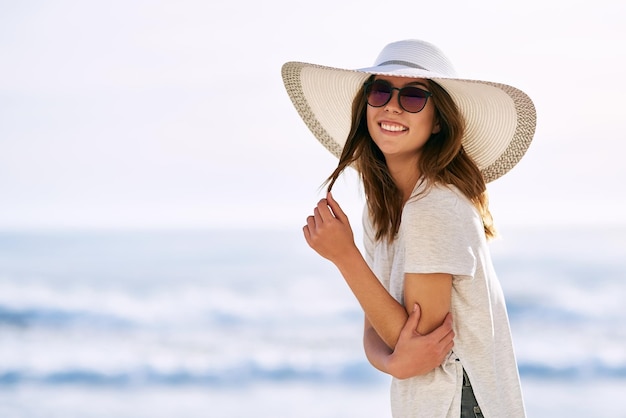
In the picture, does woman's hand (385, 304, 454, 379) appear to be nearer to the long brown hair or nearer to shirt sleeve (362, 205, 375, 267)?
the long brown hair

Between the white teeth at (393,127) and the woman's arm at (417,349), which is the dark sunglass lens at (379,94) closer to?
the white teeth at (393,127)

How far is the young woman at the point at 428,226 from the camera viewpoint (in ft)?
7.87

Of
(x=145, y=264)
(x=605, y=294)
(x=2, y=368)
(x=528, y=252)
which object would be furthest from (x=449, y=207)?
(x=145, y=264)

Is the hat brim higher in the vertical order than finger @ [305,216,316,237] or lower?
higher

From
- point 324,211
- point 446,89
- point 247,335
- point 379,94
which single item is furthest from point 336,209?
point 247,335

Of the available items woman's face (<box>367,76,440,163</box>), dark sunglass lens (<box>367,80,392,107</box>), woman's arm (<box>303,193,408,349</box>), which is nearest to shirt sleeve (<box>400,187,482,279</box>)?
woman's arm (<box>303,193,408,349</box>)

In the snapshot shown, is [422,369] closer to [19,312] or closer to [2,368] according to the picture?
[2,368]

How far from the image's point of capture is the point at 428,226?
2.40m

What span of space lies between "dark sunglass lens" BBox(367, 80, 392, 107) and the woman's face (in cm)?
1

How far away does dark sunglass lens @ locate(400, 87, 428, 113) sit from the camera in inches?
102

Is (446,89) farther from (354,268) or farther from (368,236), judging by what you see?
(354,268)

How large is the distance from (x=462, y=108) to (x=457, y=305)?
64 cm

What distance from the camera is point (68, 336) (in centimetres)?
1195

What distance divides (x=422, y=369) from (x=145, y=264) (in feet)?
54.3
